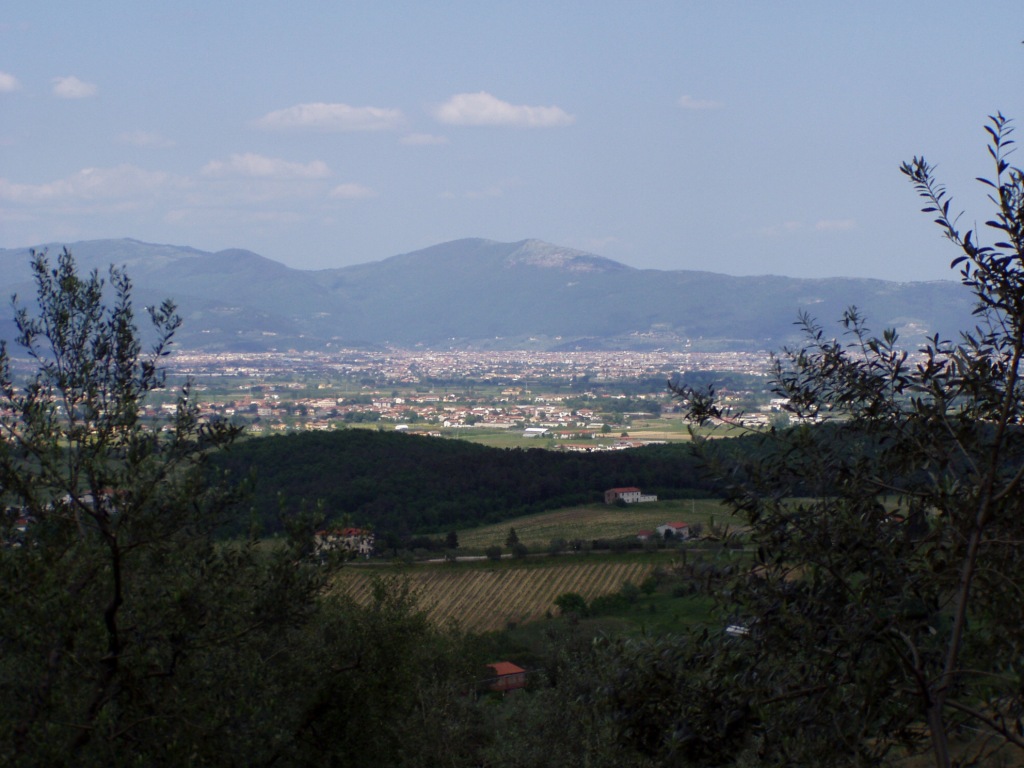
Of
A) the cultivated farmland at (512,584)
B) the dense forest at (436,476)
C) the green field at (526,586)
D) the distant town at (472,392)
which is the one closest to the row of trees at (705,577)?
the distant town at (472,392)

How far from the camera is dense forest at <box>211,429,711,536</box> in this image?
118ft

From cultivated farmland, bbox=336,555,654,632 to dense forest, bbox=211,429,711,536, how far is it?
5689 mm

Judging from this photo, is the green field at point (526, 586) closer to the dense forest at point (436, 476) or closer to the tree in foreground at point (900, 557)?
the dense forest at point (436, 476)

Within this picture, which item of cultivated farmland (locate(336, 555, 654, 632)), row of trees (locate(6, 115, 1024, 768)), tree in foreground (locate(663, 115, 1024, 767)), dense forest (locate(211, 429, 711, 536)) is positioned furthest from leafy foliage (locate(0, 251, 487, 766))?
dense forest (locate(211, 429, 711, 536))

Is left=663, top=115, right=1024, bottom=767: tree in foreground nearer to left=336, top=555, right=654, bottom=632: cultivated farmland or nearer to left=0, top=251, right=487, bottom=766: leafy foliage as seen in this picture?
left=0, top=251, right=487, bottom=766: leafy foliage

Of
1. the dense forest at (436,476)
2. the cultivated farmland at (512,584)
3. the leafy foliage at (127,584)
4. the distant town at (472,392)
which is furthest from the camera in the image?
the distant town at (472,392)

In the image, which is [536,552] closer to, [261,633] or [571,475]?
[571,475]

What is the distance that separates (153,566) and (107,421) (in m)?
0.94

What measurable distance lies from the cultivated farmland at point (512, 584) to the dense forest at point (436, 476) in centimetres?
569

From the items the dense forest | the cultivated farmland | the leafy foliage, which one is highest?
the leafy foliage

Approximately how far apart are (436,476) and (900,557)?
37640 millimetres

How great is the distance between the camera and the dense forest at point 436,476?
3603 centimetres

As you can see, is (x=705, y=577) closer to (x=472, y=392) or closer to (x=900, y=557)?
(x=900, y=557)

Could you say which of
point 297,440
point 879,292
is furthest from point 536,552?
point 879,292
